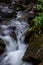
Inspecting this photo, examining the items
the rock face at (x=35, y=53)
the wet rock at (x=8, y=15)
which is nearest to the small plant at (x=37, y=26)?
the rock face at (x=35, y=53)

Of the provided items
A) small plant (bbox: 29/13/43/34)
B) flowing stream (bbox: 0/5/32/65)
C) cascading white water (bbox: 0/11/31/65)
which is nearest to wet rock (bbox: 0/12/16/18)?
flowing stream (bbox: 0/5/32/65)

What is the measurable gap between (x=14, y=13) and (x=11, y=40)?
338cm

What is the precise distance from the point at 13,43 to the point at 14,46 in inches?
7.6

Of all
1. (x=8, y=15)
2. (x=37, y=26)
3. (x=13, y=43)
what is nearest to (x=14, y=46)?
(x=13, y=43)

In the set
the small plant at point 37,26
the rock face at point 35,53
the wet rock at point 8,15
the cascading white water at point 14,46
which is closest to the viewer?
the rock face at point 35,53

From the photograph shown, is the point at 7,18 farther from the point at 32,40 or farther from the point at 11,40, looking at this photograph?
the point at 32,40

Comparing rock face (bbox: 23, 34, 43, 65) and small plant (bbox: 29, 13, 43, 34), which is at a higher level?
small plant (bbox: 29, 13, 43, 34)

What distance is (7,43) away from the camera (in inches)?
345

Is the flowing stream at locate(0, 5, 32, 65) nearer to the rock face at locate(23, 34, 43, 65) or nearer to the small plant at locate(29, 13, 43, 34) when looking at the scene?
the rock face at locate(23, 34, 43, 65)

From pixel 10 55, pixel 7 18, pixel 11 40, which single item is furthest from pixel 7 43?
pixel 7 18

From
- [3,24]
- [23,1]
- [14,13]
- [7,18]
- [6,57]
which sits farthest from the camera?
[23,1]

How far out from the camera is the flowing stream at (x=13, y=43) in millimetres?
7720

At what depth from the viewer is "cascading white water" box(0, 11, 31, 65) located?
25.2 feet

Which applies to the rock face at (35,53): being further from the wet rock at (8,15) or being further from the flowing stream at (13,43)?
the wet rock at (8,15)
